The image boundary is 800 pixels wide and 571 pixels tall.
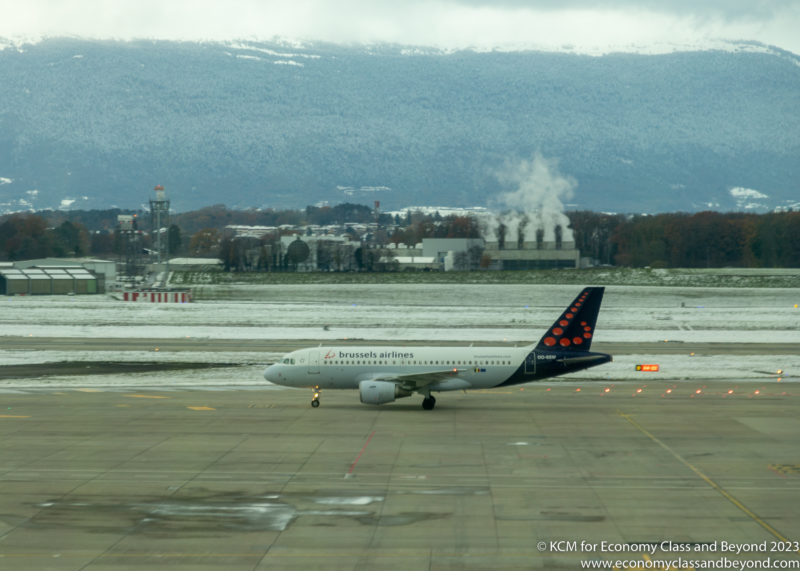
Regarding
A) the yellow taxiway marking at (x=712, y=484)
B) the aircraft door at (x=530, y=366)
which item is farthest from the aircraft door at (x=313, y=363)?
the yellow taxiway marking at (x=712, y=484)

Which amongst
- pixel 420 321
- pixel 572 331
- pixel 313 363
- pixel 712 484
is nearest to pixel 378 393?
pixel 313 363

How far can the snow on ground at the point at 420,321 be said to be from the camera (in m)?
62.7

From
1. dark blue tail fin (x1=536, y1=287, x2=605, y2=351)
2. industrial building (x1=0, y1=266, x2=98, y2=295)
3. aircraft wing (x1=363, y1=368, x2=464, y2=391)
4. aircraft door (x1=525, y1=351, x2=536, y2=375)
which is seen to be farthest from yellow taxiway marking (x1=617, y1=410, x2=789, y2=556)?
industrial building (x1=0, y1=266, x2=98, y2=295)

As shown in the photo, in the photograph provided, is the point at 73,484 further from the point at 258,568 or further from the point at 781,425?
the point at 781,425

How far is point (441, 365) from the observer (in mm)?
48188

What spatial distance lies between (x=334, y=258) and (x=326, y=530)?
163397 millimetres

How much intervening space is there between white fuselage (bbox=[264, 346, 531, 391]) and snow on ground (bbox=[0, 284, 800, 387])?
9.50 metres

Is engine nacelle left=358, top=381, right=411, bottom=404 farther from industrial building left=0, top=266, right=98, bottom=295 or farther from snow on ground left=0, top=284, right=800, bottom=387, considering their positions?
industrial building left=0, top=266, right=98, bottom=295

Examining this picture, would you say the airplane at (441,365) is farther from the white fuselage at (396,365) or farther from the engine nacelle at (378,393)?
the engine nacelle at (378,393)

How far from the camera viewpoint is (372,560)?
24.5m

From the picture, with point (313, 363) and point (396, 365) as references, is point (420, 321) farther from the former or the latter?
point (396, 365)

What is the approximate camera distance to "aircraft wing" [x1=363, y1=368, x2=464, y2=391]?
1868 inches

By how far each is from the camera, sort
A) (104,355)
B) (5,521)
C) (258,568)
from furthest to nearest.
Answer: (104,355), (5,521), (258,568)

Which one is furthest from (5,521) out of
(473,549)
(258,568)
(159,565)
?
(473,549)
